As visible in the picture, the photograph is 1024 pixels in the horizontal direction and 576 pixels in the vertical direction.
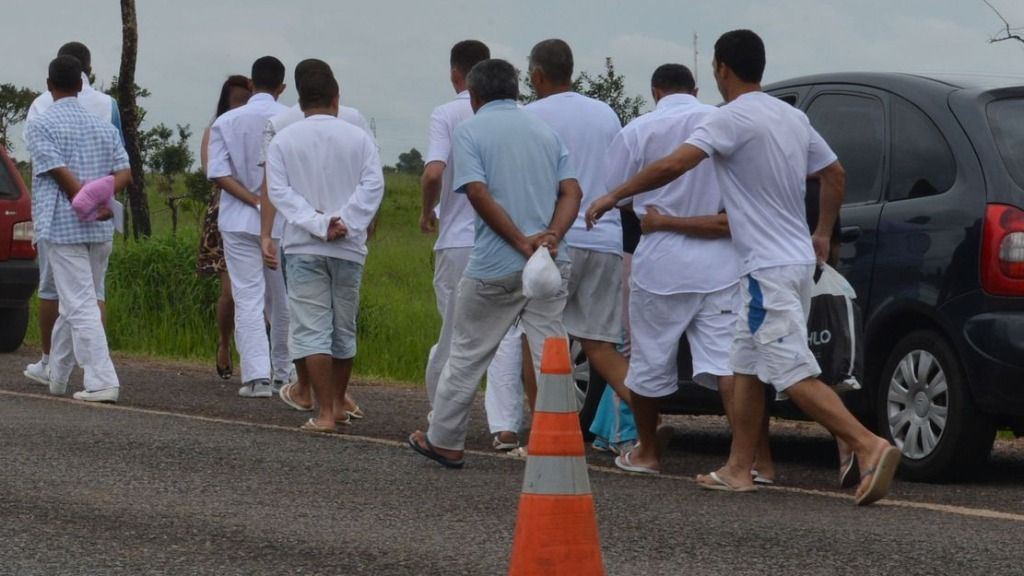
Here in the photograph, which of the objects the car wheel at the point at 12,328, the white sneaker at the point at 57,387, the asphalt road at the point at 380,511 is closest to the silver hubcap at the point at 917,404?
the asphalt road at the point at 380,511

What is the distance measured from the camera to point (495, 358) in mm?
9547

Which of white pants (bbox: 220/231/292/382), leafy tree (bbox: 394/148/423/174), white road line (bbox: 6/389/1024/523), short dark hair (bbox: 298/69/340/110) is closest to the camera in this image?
white road line (bbox: 6/389/1024/523)

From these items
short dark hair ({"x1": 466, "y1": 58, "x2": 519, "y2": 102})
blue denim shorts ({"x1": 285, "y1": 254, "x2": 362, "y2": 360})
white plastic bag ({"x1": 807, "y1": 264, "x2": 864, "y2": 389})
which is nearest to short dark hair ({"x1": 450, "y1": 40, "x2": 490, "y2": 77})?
blue denim shorts ({"x1": 285, "y1": 254, "x2": 362, "y2": 360})

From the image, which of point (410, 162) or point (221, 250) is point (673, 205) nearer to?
point (221, 250)

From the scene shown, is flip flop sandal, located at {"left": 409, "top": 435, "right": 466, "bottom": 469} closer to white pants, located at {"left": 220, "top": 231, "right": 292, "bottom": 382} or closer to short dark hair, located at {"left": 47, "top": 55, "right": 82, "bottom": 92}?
white pants, located at {"left": 220, "top": 231, "right": 292, "bottom": 382}

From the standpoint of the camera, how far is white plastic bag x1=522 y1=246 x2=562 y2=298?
7.92 meters

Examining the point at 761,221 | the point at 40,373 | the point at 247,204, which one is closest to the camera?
the point at 761,221

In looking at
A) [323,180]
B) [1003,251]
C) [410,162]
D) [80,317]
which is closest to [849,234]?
[1003,251]

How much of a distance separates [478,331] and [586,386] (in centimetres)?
170

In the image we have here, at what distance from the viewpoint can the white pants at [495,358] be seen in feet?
30.9

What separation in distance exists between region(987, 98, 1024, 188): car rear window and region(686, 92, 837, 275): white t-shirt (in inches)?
35.7

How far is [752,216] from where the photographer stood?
7.75 metres

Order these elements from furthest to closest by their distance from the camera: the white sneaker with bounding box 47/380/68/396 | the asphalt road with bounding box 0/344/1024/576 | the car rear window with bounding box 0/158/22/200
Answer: the car rear window with bounding box 0/158/22/200 → the white sneaker with bounding box 47/380/68/396 → the asphalt road with bounding box 0/344/1024/576

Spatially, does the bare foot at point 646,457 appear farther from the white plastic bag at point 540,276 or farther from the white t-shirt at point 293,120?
the white t-shirt at point 293,120
